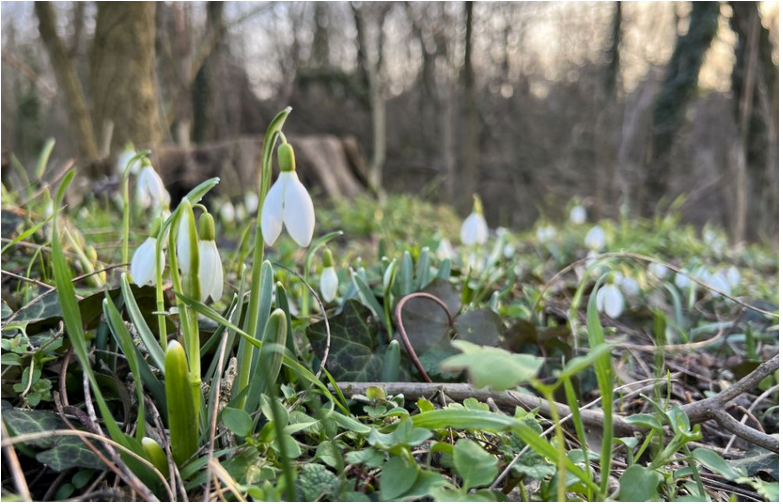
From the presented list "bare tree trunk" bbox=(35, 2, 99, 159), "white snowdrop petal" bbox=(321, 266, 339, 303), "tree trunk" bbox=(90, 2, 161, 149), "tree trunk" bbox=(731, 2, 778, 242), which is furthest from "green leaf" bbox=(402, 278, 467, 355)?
"tree trunk" bbox=(731, 2, 778, 242)

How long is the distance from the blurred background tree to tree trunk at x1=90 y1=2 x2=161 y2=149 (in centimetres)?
60

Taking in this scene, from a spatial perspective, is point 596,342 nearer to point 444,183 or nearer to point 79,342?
point 79,342

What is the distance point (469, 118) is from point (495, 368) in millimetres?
7994

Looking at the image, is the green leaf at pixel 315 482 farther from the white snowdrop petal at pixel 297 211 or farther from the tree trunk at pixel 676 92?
the tree trunk at pixel 676 92

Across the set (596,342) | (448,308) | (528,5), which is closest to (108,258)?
(448,308)

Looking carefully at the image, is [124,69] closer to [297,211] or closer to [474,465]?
[297,211]

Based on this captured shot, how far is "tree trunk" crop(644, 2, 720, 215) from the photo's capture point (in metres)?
7.06

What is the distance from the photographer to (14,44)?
1294cm

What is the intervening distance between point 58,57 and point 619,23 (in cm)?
720

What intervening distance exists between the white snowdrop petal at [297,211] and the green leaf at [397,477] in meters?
0.32

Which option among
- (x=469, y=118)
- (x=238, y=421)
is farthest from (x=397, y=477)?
(x=469, y=118)

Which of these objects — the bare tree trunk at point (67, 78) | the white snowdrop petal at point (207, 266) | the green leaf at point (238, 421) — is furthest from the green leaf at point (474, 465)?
the bare tree trunk at point (67, 78)

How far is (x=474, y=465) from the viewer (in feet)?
2.27

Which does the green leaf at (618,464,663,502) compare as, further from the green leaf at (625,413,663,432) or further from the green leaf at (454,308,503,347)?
the green leaf at (454,308,503,347)
